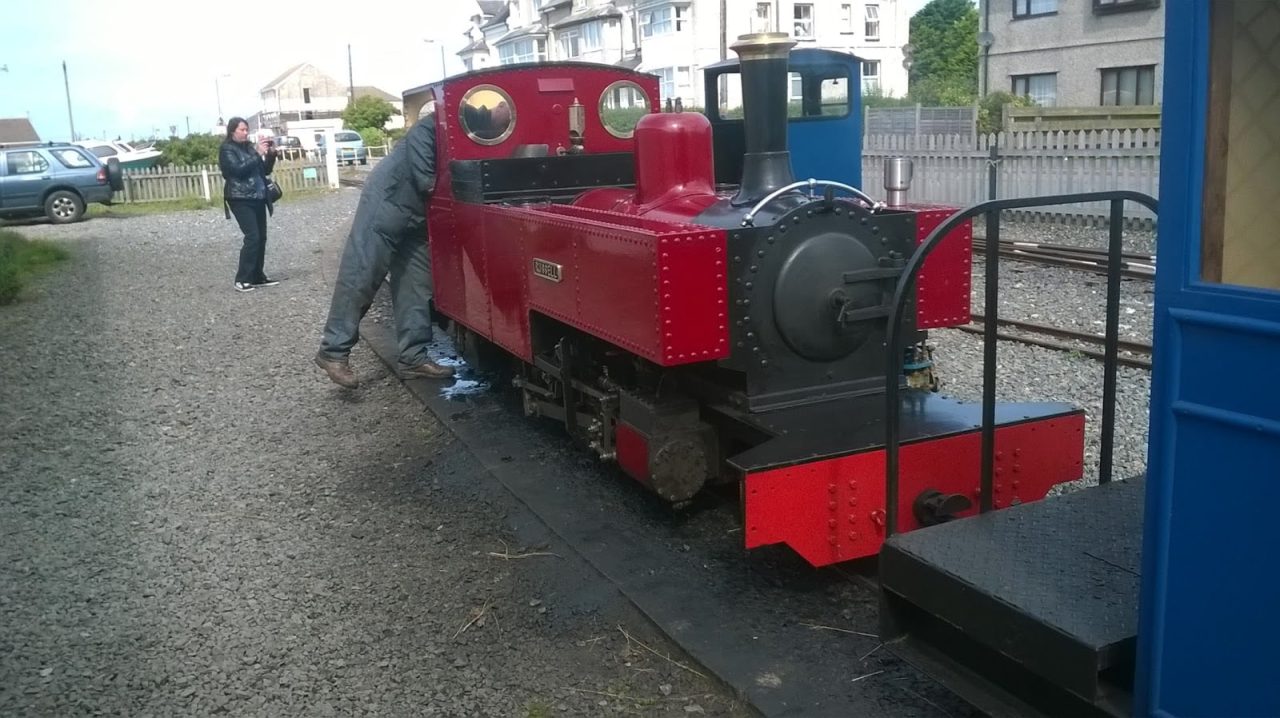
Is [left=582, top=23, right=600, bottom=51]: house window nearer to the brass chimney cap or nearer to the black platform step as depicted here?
the brass chimney cap

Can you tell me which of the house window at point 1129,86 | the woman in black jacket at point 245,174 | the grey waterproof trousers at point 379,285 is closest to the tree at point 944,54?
the house window at point 1129,86

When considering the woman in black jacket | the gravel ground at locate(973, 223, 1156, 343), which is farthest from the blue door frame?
the woman in black jacket

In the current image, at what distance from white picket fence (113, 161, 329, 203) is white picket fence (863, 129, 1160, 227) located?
16622 mm

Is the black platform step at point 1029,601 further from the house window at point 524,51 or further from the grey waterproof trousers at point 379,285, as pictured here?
the house window at point 524,51

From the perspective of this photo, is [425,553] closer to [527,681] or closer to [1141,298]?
[527,681]

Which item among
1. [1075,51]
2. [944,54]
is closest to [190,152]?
[1075,51]

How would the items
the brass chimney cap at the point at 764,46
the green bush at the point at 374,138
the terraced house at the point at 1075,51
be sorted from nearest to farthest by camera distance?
the brass chimney cap at the point at 764,46, the terraced house at the point at 1075,51, the green bush at the point at 374,138

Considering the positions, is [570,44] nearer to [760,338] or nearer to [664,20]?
[664,20]

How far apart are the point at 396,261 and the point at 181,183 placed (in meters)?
22.9

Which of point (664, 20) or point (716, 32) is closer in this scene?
point (716, 32)

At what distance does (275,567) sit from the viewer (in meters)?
4.61

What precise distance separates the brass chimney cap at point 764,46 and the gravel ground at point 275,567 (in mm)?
2247

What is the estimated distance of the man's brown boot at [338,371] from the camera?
753cm

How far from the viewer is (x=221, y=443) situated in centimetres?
651
